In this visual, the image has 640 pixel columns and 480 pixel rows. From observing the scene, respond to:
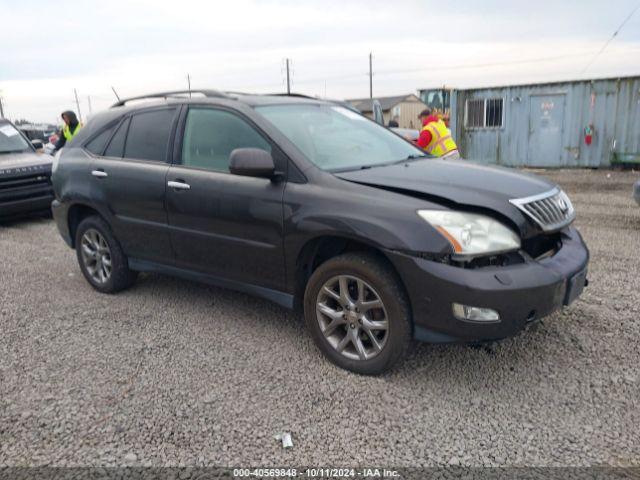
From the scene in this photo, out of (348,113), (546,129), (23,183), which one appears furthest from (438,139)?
(546,129)

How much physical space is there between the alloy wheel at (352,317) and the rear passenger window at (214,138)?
1.09 metres

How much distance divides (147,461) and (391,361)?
4.65ft

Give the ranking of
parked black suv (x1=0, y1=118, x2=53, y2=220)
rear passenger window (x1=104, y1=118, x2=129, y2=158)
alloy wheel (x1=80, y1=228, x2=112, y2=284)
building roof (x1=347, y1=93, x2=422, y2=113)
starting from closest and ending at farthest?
rear passenger window (x1=104, y1=118, x2=129, y2=158) → alloy wheel (x1=80, y1=228, x2=112, y2=284) → parked black suv (x1=0, y1=118, x2=53, y2=220) → building roof (x1=347, y1=93, x2=422, y2=113)

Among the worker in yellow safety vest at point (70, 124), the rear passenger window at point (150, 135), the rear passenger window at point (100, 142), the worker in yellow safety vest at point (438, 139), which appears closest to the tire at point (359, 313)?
the rear passenger window at point (150, 135)

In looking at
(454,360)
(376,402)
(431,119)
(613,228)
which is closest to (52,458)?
(376,402)

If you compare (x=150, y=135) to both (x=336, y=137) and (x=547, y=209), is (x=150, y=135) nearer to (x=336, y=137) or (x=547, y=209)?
(x=336, y=137)

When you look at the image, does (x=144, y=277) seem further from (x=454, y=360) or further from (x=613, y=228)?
(x=613, y=228)

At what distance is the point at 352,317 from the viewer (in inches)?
127

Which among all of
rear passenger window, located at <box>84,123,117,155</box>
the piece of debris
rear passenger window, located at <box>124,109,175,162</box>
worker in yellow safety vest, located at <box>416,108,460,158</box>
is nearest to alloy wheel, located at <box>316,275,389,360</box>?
the piece of debris

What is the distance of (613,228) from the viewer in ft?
23.4

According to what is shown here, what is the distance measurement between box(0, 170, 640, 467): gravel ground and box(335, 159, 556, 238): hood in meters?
0.98

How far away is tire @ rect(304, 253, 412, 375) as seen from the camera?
3018mm

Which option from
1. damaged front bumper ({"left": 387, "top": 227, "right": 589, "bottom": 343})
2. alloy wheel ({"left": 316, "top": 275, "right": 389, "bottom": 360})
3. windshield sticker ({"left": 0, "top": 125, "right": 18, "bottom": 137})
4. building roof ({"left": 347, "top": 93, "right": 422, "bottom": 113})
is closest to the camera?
damaged front bumper ({"left": 387, "top": 227, "right": 589, "bottom": 343})

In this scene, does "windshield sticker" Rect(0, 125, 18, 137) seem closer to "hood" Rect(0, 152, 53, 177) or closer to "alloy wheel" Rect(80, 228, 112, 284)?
"hood" Rect(0, 152, 53, 177)
